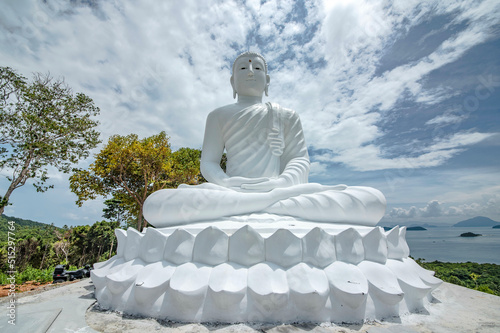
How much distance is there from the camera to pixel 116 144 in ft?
41.4

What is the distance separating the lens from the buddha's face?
5334 millimetres

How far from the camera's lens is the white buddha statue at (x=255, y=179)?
140 inches

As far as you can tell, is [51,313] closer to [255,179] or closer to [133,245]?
[133,245]

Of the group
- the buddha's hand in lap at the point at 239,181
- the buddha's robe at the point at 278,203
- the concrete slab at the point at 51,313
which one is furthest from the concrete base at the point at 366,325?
the buddha's hand in lap at the point at 239,181

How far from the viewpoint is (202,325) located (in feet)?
7.84

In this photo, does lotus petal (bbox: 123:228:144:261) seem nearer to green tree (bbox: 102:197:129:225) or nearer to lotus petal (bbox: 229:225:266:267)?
lotus petal (bbox: 229:225:266:267)

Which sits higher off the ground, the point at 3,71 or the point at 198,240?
the point at 3,71

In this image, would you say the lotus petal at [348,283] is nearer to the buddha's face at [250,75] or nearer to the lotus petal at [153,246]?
the lotus petal at [153,246]

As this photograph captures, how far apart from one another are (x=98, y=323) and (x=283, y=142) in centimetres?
393

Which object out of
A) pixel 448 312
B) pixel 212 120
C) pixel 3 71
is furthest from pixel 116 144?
pixel 448 312

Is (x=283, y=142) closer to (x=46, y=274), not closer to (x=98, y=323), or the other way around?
(x=98, y=323)

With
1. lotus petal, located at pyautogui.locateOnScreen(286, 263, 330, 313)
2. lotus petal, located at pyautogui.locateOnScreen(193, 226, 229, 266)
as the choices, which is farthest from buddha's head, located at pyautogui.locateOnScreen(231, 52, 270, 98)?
lotus petal, located at pyautogui.locateOnScreen(286, 263, 330, 313)

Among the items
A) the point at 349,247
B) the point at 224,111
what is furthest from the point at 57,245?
the point at 349,247

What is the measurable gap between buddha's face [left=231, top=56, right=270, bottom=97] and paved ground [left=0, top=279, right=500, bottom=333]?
4427mm
